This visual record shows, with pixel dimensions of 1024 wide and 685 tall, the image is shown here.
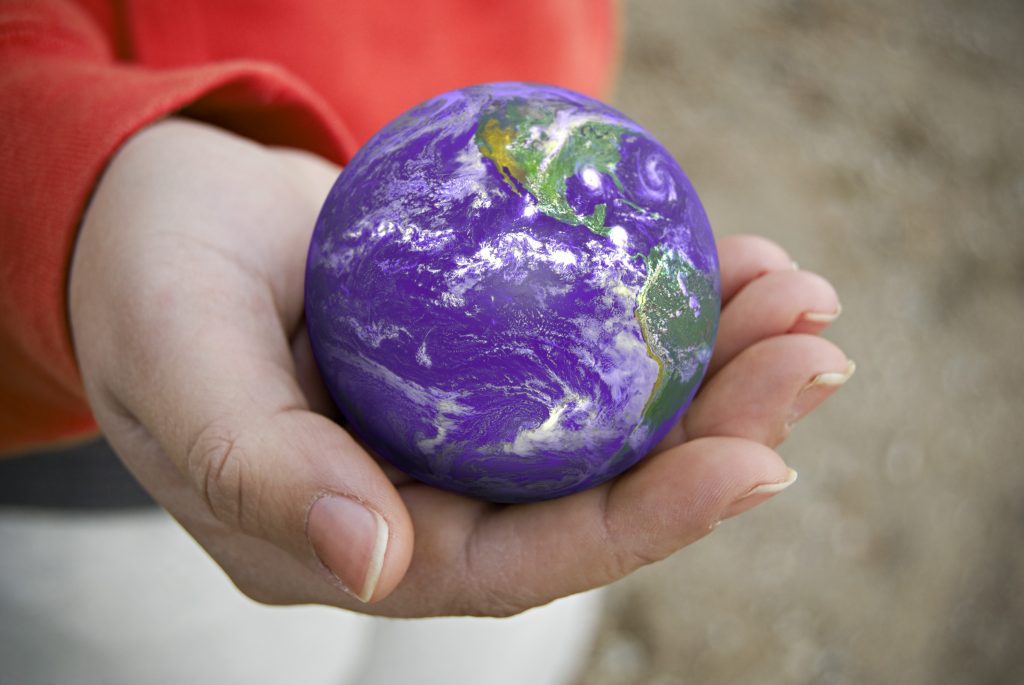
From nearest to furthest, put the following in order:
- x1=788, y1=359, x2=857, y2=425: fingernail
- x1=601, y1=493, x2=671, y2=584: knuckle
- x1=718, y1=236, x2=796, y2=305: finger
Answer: x1=601, y1=493, x2=671, y2=584: knuckle < x1=788, y1=359, x2=857, y2=425: fingernail < x1=718, y1=236, x2=796, y2=305: finger

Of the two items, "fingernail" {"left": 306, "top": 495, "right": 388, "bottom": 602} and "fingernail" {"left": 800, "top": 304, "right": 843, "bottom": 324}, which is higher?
"fingernail" {"left": 800, "top": 304, "right": 843, "bottom": 324}

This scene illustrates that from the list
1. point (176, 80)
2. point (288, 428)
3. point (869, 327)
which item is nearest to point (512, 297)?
point (288, 428)

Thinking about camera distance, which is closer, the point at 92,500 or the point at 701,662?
the point at 92,500

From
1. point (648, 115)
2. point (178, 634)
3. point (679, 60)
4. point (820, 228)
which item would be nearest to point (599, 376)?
point (178, 634)

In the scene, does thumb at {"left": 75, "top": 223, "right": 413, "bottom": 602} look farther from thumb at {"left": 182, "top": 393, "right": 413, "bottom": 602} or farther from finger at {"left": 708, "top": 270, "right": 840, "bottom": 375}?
finger at {"left": 708, "top": 270, "right": 840, "bottom": 375}

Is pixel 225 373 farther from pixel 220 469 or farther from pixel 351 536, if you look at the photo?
pixel 351 536

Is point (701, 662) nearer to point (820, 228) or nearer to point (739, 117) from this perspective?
point (820, 228)

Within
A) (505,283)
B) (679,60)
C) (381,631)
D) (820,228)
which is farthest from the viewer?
(679,60)

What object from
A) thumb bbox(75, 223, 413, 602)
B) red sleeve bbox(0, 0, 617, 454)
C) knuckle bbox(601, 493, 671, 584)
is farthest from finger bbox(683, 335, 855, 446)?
red sleeve bbox(0, 0, 617, 454)
